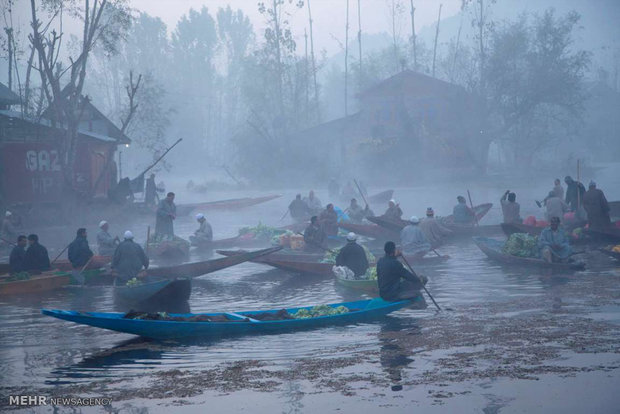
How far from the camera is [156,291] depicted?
13867 millimetres

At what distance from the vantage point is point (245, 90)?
6009cm

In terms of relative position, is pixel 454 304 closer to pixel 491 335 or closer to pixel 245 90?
pixel 491 335

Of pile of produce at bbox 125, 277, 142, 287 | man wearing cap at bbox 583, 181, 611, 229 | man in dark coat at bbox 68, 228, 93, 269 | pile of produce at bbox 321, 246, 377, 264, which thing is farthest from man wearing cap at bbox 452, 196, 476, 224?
pile of produce at bbox 125, 277, 142, 287

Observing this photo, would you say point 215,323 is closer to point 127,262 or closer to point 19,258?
point 127,262

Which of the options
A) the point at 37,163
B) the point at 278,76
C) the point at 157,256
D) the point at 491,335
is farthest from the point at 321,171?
the point at 491,335

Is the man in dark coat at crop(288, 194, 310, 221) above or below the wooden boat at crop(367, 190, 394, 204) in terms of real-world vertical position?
below

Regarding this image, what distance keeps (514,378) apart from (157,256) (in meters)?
14.9

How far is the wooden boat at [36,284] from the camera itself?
52.2 feet

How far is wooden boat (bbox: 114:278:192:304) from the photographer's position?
1380 cm

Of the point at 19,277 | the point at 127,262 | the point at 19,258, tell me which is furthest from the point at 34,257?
the point at 127,262

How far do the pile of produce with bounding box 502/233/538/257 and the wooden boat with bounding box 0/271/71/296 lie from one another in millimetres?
10718

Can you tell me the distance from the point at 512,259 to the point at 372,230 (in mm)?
6369

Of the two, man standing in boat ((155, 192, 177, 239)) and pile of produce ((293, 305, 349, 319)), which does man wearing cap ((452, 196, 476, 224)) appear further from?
pile of produce ((293, 305, 349, 319))

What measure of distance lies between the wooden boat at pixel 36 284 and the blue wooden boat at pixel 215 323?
5764mm
